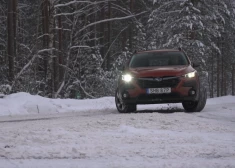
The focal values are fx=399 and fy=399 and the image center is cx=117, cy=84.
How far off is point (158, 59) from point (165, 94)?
188 cm

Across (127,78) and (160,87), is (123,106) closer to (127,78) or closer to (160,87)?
(127,78)

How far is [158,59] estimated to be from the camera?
11203 mm

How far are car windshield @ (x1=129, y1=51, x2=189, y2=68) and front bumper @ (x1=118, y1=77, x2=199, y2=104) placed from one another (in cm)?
138

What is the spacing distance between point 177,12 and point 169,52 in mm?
16945

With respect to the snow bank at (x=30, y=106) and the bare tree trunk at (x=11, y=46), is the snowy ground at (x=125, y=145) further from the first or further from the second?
the bare tree trunk at (x=11, y=46)

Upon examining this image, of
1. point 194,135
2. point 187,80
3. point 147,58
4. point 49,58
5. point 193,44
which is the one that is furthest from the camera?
point 193,44

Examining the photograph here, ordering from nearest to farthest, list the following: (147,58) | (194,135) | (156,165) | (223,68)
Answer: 1. (156,165)
2. (194,135)
3. (147,58)
4. (223,68)

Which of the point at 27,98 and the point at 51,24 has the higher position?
the point at 51,24

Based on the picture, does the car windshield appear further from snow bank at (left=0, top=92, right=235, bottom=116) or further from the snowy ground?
the snowy ground

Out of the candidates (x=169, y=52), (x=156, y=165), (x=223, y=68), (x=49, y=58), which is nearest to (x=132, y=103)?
(x=169, y=52)

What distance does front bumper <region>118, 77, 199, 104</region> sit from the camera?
377 inches

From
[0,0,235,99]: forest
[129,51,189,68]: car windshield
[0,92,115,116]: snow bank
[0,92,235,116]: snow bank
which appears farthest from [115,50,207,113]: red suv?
[0,0,235,99]: forest

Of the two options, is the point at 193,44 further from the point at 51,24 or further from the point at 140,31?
the point at 140,31

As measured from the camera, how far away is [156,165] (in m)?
4.10
